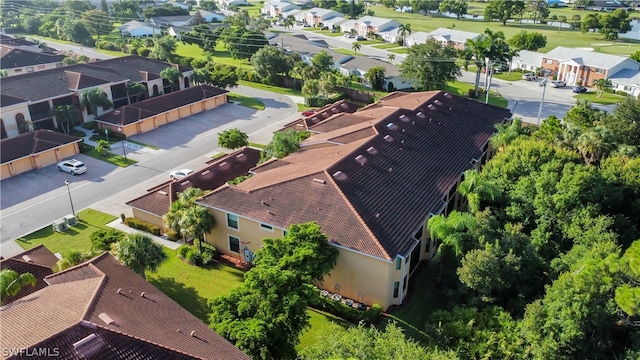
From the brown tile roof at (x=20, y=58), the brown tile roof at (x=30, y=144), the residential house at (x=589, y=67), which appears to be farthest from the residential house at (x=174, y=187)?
the residential house at (x=589, y=67)

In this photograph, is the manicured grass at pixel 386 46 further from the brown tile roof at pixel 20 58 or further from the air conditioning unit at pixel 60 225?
the air conditioning unit at pixel 60 225

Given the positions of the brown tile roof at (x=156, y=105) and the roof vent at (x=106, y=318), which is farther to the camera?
the brown tile roof at (x=156, y=105)

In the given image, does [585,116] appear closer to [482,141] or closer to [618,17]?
[482,141]

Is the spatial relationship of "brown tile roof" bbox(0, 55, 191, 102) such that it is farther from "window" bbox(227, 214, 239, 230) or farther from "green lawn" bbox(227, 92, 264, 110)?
"window" bbox(227, 214, 239, 230)

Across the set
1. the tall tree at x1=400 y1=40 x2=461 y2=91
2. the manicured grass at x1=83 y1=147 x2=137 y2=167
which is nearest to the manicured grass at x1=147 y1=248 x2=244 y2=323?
the manicured grass at x1=83 y1=147 x2=137 y2=167

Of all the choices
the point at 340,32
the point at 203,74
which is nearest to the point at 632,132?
the point at 203,74

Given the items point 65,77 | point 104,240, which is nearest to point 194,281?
point 104,240
